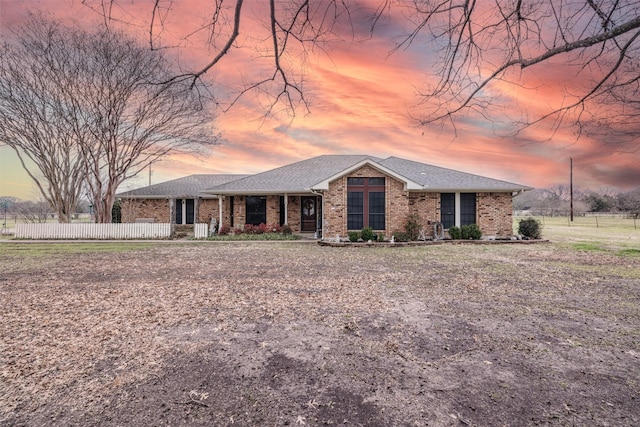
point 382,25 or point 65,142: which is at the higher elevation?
point 65,142

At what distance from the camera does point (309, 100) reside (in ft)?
13.0

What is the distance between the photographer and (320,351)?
3.86 metres

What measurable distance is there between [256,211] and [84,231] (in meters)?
9.93

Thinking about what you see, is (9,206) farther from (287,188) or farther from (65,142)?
(287,188)

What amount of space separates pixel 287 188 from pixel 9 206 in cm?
3340

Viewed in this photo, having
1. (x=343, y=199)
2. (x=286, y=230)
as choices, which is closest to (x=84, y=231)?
(x=286, y=230)

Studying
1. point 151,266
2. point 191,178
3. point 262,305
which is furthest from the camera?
point 191,178

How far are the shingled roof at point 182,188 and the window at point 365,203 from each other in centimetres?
923

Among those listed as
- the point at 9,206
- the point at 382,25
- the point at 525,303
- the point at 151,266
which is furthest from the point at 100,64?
the point at 9,206

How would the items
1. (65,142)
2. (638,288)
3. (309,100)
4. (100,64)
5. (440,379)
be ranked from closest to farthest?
1. (440,379)
2. (309,100)
3. (638,288)
4. (100,64)
5. (65,142)

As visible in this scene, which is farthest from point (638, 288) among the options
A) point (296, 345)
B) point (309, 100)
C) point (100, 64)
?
point (100, 64)

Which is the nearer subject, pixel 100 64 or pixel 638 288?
→ pixel 638 288

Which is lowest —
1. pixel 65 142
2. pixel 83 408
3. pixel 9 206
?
pixel 83 408

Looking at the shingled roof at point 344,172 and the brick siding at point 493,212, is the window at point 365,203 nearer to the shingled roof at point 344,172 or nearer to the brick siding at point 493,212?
the shingled roof at point 344,172
